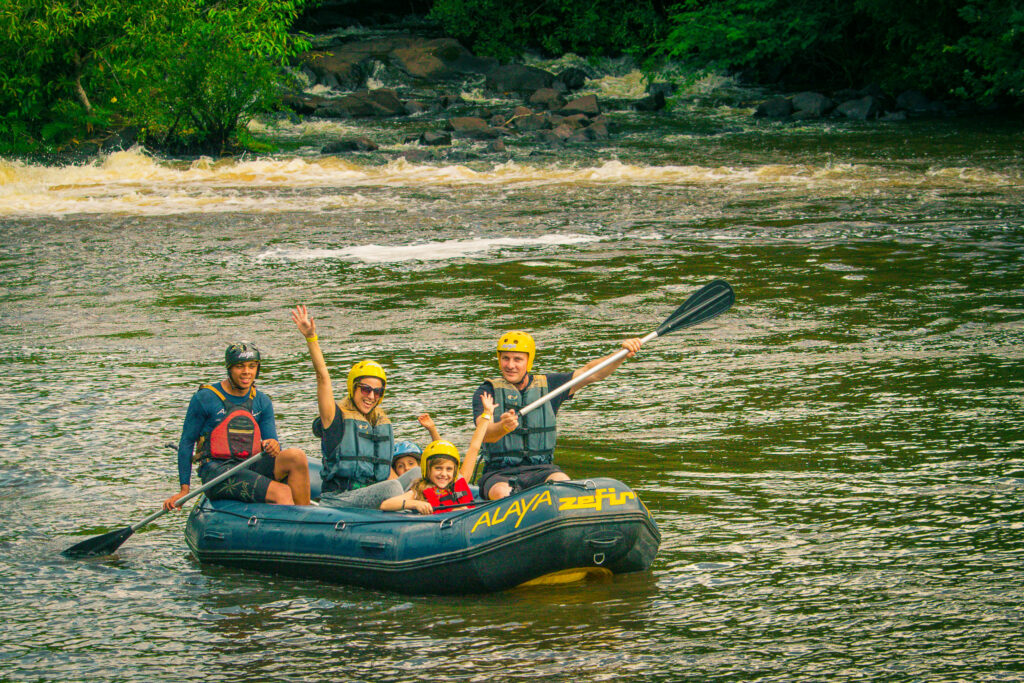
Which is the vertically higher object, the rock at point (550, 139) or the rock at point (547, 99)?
the rock at point (547, 99)

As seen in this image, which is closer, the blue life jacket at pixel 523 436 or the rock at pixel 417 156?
the blue life jacket at pixel 523 436

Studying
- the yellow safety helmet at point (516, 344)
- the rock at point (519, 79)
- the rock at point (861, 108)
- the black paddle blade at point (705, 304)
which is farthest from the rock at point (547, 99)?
the yellow safety helmet at point (516, 344)

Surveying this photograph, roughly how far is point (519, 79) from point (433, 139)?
744 centimetres

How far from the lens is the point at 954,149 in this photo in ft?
65.8

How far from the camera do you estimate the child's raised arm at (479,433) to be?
6.13 metres

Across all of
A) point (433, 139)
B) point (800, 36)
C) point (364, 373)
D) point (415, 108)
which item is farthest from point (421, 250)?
point (800, 36)

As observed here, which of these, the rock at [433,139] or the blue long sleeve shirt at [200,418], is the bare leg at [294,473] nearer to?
the blue long sleeve shirt at [200,418]

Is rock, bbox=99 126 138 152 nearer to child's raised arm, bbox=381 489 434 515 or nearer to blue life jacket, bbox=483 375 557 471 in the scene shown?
blue life jacket, bbox=483 375 557 471

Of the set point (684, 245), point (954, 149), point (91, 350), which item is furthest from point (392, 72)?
point (91, 350)

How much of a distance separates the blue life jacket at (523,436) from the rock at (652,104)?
21.4 metres

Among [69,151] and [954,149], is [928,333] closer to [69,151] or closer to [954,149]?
[954,149]

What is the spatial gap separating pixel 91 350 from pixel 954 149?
14739 mm

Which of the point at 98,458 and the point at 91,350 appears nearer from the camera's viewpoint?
the point at 98,458

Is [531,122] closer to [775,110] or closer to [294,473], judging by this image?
[775,110]
